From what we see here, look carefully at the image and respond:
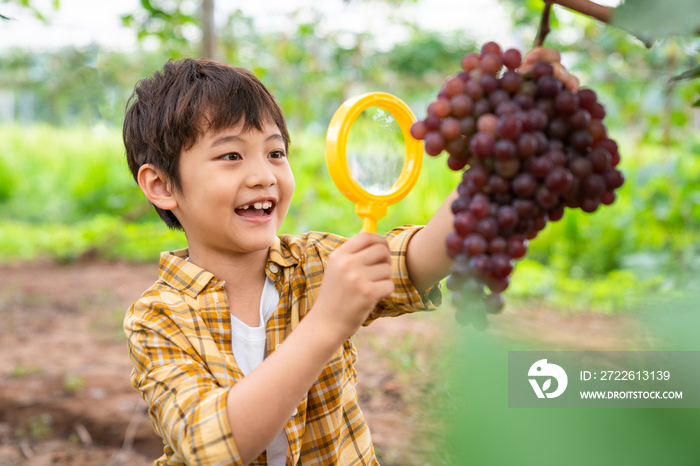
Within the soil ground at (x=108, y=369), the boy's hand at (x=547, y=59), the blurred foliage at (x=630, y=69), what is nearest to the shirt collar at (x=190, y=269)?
the soil ground at (x=108, y=369)

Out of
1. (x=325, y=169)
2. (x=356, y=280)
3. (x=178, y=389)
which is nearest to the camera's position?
(x=356, y=280)

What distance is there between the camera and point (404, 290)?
3.57 ft

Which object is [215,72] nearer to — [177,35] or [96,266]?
[177,35]

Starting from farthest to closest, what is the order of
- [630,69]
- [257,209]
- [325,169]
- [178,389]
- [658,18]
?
1. [325,169]
2. [630,69]
3. [257,209]
4. [178,389]
5. [658,18]

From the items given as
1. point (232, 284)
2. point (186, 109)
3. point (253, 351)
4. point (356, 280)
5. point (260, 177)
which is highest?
point (186, 109)

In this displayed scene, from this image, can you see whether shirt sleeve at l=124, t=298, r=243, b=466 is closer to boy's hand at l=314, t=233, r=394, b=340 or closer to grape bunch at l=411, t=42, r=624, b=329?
boy's hand at l=314, t=233, r=394, b=340

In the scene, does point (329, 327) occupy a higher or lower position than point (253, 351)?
higher

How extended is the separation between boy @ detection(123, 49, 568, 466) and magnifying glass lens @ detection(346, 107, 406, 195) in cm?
11

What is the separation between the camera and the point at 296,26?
3705mm

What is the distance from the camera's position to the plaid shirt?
0.88m

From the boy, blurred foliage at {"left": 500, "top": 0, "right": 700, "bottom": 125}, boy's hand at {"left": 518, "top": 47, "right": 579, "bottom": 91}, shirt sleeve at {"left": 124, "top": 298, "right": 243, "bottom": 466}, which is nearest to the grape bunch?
boy's hand at {"left": 518, "top": 47, "right": 579, "bottom": 91}

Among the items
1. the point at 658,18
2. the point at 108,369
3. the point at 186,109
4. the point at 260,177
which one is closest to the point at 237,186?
the point at 260,177

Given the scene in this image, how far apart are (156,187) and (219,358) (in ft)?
1.33

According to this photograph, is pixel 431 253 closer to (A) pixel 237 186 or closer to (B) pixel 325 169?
(A) pixel 237 186
